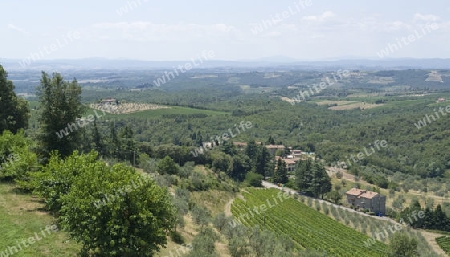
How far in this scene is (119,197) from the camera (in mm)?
15797

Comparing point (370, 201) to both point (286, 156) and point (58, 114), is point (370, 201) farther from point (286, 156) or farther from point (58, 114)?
point (58, 114)

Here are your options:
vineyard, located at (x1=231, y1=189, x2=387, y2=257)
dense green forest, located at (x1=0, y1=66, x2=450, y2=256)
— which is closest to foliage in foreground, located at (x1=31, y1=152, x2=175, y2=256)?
dense green forest, located at (x1=0, y1=66, x2=450, y2=256)

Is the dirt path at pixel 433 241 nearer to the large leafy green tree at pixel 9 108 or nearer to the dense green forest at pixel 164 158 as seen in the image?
the dense green forest at pixel 164 158

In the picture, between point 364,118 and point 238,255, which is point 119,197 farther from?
point 364,118

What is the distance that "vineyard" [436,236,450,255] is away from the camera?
5174cm

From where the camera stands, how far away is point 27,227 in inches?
732

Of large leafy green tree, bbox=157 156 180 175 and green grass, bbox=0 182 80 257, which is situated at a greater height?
green grass, bbox=0 182 80 257

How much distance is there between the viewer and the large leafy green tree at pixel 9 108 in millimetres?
35062

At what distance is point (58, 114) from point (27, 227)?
12.1 meters

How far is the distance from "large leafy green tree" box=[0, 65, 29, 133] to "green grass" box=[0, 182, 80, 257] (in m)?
15.1

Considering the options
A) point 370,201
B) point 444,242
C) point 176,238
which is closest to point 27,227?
point 176,238

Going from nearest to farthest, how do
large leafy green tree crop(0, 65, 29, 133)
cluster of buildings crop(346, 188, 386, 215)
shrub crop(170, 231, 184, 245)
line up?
shrub crop(170, 231, 184, 245) → large leafy green tree crop(0, 65, 29, 133) → cluster of buildings crop(346, 188, 386, 215)

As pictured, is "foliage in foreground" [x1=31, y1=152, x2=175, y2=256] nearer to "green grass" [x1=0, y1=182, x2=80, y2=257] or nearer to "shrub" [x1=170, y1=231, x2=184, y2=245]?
"green grass" [x1=0, y1=182, x2=80, y2=257]

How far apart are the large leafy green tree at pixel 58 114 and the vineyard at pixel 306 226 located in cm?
2248
